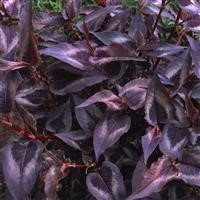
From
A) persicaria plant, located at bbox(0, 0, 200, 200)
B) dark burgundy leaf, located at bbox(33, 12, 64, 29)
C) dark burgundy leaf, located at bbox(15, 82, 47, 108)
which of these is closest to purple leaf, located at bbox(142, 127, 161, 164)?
persicaria plant, located at bbox(0, 0, 200, 200)

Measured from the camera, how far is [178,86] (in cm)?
176

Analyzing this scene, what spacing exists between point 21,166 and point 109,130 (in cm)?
31

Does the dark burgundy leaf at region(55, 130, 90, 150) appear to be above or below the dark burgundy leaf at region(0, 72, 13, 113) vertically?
below

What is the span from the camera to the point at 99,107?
6.21ft

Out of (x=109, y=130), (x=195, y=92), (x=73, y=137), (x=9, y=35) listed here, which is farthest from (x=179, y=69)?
(x=9, y=35)

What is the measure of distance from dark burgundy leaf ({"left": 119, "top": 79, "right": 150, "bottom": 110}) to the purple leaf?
98mm

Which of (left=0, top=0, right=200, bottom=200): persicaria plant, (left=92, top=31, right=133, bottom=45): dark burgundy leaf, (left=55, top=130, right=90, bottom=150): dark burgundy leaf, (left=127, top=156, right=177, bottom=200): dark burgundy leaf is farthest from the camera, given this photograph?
(left=92, top=31, right=133, bottom=45): dark burgundy leaf

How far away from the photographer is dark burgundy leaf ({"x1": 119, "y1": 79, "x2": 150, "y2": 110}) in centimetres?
170

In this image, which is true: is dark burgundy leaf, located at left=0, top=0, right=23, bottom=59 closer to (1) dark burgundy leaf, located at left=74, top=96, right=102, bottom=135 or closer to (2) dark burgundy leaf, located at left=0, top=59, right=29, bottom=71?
(2) dark burgundy leaf, located at left=0, top=59, right=29, bottom=71

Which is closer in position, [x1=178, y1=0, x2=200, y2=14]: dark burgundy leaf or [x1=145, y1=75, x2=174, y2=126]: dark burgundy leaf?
[x1=145, y1=75, x2=174, y2=126]: dark burgundy leaf

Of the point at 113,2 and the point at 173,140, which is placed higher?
the point at 113,2

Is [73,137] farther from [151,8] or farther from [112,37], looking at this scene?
[151,8]

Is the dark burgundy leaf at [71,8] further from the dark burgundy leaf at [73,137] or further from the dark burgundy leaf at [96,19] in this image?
the dark burgundy leaf at [73,137]

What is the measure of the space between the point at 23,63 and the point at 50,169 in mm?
366
